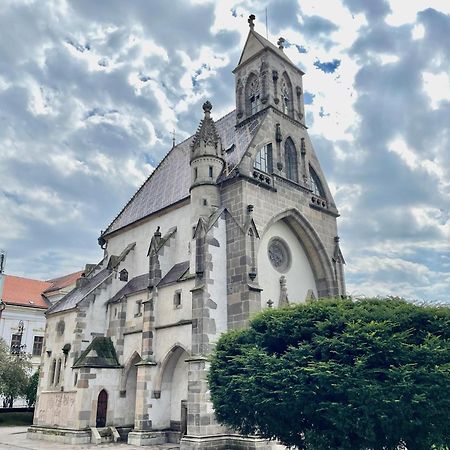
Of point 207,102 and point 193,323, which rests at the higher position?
point 207,102

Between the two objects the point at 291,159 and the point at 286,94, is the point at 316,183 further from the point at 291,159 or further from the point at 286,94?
the point at 286,94

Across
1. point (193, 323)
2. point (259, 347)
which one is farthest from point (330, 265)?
point (259, 347)

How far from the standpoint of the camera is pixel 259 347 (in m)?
15.9

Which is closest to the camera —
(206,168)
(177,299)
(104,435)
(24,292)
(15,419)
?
(177,299)

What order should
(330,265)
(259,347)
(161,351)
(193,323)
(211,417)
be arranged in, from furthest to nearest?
(330,265) < (161,351) < (193,323) < (211,417) < (259,347)

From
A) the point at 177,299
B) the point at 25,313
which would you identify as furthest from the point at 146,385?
the point at 25,313

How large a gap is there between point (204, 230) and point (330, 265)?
1003cm

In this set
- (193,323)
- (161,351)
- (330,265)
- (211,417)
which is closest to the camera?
(211,417)

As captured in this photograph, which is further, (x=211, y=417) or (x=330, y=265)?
(x=330, y=265)

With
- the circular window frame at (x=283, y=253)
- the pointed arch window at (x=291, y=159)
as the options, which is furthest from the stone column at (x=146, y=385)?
the pointed arch window at (x=291, y=159)

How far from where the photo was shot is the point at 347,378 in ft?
42.4

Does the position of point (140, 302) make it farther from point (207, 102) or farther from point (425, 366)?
point (425, 366)

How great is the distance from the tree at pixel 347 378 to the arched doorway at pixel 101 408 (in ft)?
41.0

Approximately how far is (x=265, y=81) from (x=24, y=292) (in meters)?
40.3
